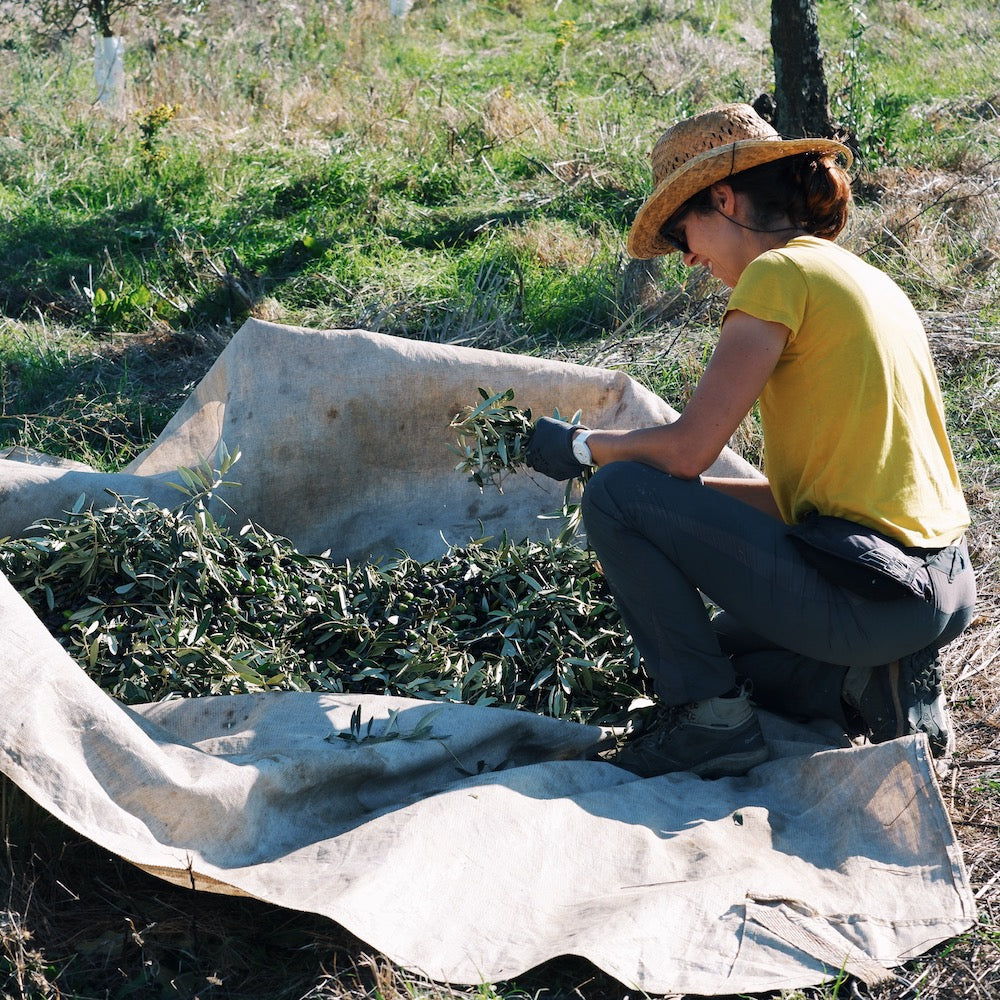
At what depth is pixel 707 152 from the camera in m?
2.15

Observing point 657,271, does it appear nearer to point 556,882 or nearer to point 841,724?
point 841,724

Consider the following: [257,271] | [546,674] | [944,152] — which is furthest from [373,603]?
[944,152]

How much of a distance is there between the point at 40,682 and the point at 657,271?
3.21 meters

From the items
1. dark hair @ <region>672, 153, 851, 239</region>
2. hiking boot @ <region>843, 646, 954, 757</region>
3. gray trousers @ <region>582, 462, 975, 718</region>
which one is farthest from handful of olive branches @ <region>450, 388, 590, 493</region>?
hiking boot @ <region>843, 646, 954, 757</region>

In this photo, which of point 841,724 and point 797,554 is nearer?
point 797,554

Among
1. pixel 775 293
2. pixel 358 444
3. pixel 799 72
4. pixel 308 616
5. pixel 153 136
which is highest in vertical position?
pixel 799 72

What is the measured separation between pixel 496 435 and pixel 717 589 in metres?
0.81

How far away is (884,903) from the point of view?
6.08ft

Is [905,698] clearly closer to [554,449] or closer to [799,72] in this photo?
[554,449]

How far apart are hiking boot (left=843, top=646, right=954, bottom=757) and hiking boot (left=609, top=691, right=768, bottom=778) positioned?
220 mm

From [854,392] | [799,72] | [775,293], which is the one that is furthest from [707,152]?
[799,72]

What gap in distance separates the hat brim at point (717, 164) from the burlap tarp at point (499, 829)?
108 centimetres

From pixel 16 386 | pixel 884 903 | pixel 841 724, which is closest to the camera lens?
pixel 884 903

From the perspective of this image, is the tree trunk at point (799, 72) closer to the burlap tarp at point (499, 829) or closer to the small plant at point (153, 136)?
the small plant at point (153, 136)
